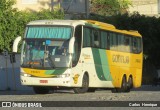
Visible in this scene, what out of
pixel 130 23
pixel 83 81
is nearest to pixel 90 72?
pixel 83 81

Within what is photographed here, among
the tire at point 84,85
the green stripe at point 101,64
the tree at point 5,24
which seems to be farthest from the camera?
the tree at point 5,24

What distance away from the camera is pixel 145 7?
270 ft

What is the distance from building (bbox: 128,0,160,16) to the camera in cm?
8150

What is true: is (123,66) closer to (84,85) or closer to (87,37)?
(84,85)


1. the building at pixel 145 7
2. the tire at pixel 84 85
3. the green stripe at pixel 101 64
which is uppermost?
the building at pixel 145 7

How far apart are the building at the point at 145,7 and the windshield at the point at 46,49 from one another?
5386cm

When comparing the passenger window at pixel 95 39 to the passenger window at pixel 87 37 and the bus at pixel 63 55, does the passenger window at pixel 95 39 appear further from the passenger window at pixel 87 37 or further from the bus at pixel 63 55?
the passenger window at pixel 87 37

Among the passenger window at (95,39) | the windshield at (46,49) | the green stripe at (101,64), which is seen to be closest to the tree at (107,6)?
the green stripe at (101,64)

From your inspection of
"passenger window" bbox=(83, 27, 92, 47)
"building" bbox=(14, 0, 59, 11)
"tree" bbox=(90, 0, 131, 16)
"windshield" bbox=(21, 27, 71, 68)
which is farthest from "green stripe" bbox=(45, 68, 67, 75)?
"tree" bbox=(90, 0, 131, 16)

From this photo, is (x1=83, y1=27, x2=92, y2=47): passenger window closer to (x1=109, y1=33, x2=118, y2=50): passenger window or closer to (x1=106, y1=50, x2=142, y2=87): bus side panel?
(x1=106, y1=50, x2=142, y2=87): bus side panel

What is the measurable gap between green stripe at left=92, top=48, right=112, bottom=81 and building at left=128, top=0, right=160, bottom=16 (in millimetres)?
50183

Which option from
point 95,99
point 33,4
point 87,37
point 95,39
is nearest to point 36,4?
point 33,4

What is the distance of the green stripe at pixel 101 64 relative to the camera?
29719 mm

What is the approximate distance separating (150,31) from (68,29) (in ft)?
78.1
